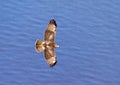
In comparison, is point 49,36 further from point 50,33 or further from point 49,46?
point 49,46

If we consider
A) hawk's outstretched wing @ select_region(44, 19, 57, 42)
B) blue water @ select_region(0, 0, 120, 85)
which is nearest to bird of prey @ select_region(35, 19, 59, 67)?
hawk's outstretched wing @ select_region(44, 19, 57, 42)

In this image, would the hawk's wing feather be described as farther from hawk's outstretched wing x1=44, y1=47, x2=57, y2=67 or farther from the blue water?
the blue water

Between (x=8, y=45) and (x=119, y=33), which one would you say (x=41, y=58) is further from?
(x=119, y=33)

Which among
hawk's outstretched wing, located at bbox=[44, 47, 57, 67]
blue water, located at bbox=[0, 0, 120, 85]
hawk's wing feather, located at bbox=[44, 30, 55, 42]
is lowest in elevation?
hawk's outstretched wing, located at bbox=[44, 47, 57, 67]

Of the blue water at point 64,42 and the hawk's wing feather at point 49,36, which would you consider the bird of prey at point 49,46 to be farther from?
the blue water at point 64,42

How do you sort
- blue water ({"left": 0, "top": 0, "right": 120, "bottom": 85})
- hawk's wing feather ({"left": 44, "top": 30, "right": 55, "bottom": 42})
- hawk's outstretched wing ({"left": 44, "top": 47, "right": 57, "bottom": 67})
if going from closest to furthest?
hawk's outstretched wing ({"left": 44, "top": 47, "right": 57, "bottom": 67})
hawk's wing feather ({"left": 44, "top": 30, "right": 55, "bottom": 42})
blue water ({"left": 0, "top": 0, "right": 120, "bottom": 85})

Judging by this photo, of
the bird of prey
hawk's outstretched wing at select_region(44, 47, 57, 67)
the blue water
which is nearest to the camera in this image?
the bird of prey

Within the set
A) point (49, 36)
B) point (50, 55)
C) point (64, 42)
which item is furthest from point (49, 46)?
point (64, 42)

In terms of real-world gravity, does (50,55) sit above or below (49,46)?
below

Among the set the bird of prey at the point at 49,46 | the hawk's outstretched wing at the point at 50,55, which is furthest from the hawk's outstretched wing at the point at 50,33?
the hawk's outstretched wing at the point at 50,55

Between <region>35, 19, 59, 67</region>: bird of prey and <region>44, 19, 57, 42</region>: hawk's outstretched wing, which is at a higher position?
<region>44, 19, 57, 42</region>: hawk's outstretched wing
